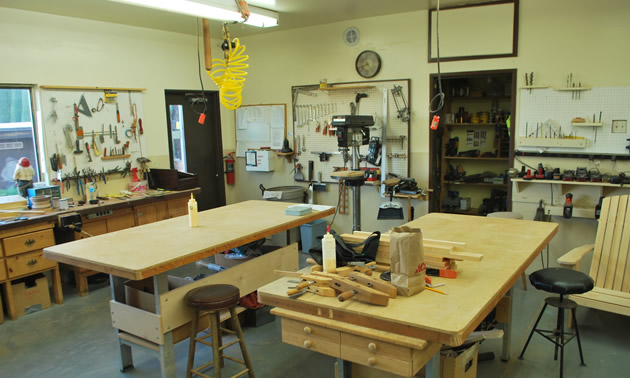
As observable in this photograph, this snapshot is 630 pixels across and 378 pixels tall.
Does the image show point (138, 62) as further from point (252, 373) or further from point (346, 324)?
point (346, 324)

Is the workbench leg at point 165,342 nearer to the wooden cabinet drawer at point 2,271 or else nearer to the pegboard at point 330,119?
the wooden cabinet drawer at point 2,271

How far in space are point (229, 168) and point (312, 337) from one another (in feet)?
17.2

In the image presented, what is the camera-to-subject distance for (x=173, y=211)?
5.60 meters

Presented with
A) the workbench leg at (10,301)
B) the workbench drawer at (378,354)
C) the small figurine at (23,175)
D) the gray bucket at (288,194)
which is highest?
the small figurine at (23,175)

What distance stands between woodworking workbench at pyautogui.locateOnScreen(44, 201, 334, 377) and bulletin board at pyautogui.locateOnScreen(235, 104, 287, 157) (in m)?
3.08

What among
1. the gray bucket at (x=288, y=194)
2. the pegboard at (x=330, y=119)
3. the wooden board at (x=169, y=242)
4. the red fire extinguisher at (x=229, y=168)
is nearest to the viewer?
the wooden board at (x=169, y=242)

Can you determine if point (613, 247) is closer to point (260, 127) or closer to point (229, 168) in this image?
point (260, 127)

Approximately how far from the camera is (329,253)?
2252 millimetres

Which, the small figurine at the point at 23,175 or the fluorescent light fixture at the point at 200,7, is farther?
the small figurine at the point at 23,175

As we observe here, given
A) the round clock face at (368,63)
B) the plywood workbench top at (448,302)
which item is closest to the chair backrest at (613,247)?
the plywood workbench top at (448,302)

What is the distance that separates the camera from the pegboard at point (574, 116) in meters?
4.48

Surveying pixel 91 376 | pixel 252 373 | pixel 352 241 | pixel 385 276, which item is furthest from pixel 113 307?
pixel 385 276

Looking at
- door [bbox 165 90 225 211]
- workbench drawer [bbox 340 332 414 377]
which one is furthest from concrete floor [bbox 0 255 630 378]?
door [bbox 165 90 225 211]

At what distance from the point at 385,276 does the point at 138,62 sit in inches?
189
